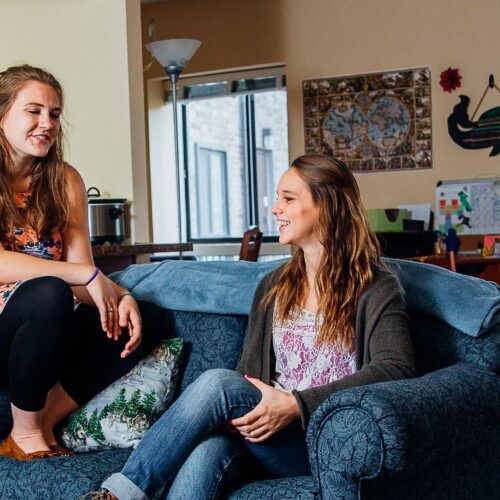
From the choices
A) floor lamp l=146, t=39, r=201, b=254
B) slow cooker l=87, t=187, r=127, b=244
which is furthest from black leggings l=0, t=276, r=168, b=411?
floor lamp l=146, t=39, r=201, b=254

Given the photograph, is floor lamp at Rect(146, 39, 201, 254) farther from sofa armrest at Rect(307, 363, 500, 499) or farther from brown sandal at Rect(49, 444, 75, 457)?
sofa armrest at Rect(307, 363, 500, 499)

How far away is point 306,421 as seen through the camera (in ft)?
5.49

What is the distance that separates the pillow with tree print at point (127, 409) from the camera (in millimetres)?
2051

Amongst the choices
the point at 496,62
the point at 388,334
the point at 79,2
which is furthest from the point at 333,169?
the point at 496,62

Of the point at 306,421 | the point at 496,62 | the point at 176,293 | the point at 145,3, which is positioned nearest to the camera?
the point at 306,421

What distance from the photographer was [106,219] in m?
4.39

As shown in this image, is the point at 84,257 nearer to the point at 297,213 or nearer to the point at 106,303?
the point at 106,303

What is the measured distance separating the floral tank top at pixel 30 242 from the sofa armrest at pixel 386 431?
37.1 inches

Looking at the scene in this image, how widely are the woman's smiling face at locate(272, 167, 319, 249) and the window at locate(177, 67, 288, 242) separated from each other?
4.35 meters

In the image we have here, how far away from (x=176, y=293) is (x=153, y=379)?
0.93ft

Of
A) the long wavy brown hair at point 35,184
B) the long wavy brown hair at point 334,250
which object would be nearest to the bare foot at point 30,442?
the long wavy brown hair at point 35,184

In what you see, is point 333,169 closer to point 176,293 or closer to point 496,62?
point 176,293

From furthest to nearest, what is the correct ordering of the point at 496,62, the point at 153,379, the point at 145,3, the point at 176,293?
the point at 145,3
the point at 496,62
the point at 176,293
the point at 153,379

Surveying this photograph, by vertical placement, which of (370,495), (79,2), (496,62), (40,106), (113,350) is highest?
(79,2)
